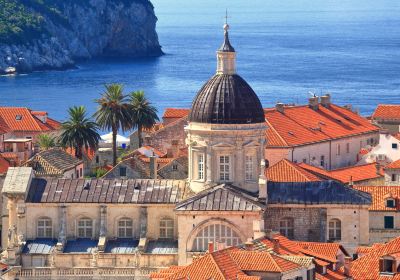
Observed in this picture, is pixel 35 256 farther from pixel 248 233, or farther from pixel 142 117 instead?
pixel 142 117

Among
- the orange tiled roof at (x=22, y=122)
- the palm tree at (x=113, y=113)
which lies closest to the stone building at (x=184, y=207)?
the palm tree at (x=113, y=113)

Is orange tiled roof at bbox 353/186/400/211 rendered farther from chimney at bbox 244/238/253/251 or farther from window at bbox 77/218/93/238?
chimney at bbox 244/238/253/251

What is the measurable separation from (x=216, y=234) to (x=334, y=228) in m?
6.52

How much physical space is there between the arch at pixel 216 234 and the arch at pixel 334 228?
5647 mm

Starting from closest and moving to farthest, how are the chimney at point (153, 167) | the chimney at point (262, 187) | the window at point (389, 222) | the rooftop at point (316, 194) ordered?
the chimney at point (262, 187) < the rooftop at point (316, 194) < the window at point (389, 222) < the chimney at point (153, 167)

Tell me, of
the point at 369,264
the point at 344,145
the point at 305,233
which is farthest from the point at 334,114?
the point at 369,264

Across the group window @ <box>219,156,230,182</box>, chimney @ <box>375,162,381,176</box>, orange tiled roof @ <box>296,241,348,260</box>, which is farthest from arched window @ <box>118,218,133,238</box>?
chimney @ <box>375,162,381,176</box>

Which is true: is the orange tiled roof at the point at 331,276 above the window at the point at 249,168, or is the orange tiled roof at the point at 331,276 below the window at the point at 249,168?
below

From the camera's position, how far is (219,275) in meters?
68.4

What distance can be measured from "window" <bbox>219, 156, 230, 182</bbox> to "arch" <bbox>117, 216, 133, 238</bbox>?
5114 mm

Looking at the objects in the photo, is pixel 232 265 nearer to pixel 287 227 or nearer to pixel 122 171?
pixel 287 227

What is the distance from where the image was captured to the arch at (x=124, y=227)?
8981cm

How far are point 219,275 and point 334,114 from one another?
77745 millimetres

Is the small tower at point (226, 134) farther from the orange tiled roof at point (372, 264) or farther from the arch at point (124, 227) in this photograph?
the orange tiled roof at point (372, 264)
